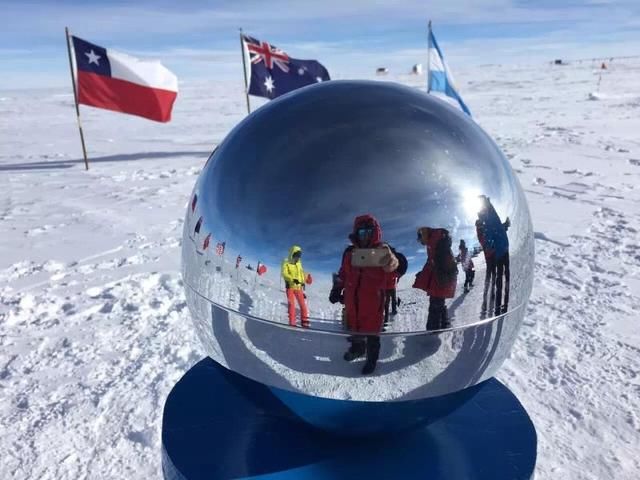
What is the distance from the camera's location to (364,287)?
53.4 inches

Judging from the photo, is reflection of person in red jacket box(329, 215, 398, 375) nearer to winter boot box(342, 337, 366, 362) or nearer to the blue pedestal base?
winter boot box(342, 337, 366, 362)

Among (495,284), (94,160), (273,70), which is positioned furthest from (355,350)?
(94,160)

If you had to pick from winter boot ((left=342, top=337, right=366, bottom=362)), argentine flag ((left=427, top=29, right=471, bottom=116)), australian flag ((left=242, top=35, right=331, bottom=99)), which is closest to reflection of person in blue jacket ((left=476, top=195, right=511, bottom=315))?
winter boot ((left=342, top=337, right=366, bottom=362))

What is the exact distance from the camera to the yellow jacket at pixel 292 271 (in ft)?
4.47

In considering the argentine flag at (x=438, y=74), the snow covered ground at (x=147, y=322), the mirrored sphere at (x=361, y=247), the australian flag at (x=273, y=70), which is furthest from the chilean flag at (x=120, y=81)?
the mirrored sphere at (x=361, y=247)

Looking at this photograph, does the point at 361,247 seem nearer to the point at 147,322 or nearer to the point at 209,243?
the point at 209,243

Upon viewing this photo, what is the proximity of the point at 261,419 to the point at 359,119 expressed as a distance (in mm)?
1101

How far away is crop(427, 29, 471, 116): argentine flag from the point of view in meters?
11.1

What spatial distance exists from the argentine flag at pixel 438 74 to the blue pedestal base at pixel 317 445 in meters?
9.98

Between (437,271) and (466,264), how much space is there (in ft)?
0.33

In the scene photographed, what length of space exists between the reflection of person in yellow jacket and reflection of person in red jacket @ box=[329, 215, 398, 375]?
8cm

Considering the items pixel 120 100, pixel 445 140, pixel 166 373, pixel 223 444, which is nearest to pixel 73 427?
pixel 166 373

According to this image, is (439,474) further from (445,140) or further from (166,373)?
(166,373)

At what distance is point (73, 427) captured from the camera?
2.88 meters
